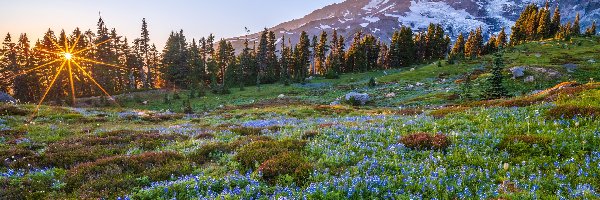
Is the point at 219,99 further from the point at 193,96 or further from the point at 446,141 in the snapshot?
the point at 446,141

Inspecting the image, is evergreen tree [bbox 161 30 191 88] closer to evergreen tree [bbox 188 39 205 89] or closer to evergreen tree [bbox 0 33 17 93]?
evergreen tree [bbox 188 39 205 89]

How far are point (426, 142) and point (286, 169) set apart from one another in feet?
13.6

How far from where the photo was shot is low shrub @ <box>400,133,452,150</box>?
894 cm

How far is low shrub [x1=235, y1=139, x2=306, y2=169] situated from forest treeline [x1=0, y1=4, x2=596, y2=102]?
181 feet

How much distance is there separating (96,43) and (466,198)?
95.5 metres

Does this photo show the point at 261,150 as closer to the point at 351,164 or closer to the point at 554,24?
the point at 351,164

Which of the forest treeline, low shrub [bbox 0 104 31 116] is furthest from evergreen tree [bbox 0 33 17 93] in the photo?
low shrub [bbox 0 104 31 116]

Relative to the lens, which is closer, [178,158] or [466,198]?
[466,198]

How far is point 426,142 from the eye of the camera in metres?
9.29

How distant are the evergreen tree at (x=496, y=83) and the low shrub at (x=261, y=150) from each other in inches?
1081

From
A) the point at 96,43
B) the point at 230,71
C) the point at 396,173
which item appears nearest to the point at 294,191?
the point at 396,173

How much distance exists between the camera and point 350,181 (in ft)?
22.4

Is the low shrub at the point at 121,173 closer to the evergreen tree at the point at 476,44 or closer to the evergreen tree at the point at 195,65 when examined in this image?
the evergreen tree at the point at 195,65

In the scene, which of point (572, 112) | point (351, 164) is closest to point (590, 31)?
point (572, 112)
